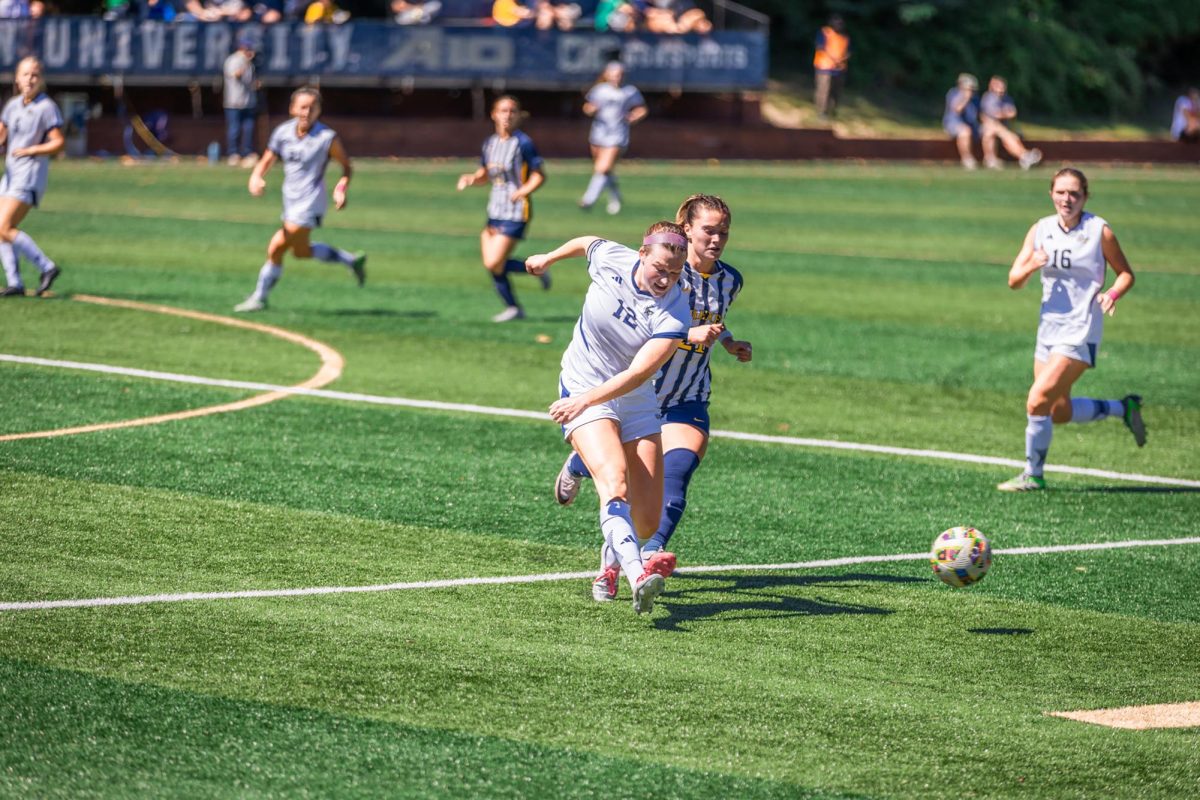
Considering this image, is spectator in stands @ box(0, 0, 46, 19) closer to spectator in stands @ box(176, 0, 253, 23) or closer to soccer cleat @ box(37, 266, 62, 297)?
spectator in stands @ box(176, 0, 253, 23)

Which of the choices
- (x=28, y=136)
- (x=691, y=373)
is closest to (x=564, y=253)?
(x=691, y=373)

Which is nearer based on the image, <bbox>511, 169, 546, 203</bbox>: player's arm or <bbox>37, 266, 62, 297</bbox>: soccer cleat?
<bbox>511, 169, 546, 203</bbox>: player's arm

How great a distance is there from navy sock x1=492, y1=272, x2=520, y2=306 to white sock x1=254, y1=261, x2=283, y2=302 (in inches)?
92.5

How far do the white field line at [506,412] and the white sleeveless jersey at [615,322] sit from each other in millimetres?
4753

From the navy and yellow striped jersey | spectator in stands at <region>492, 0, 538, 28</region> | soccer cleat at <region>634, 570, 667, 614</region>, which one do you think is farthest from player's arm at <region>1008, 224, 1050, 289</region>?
spectator in stands at <region>492, 0, 538, 28</region>

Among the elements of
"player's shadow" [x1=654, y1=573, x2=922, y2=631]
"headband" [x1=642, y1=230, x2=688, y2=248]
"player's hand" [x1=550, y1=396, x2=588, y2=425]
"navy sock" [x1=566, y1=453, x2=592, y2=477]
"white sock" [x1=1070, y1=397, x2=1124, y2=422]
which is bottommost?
"player's shadow" [x1=654, y1=573, x2=922, y2=631]

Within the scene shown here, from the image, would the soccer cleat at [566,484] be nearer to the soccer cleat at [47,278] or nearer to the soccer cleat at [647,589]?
the soccer cleat at [647,589]

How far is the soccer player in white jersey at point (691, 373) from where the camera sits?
8891 millimetres

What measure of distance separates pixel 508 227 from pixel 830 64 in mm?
30149

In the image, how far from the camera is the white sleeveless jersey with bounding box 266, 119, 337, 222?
17.9m

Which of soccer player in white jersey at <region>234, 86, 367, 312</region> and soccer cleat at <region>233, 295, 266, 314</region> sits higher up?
soccer player in white jersey at <region>234, 86, 367, 312</region>

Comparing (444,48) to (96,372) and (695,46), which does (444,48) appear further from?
(96,372)

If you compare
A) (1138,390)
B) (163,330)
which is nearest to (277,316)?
(163,330)

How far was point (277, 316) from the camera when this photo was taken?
18266 mm
